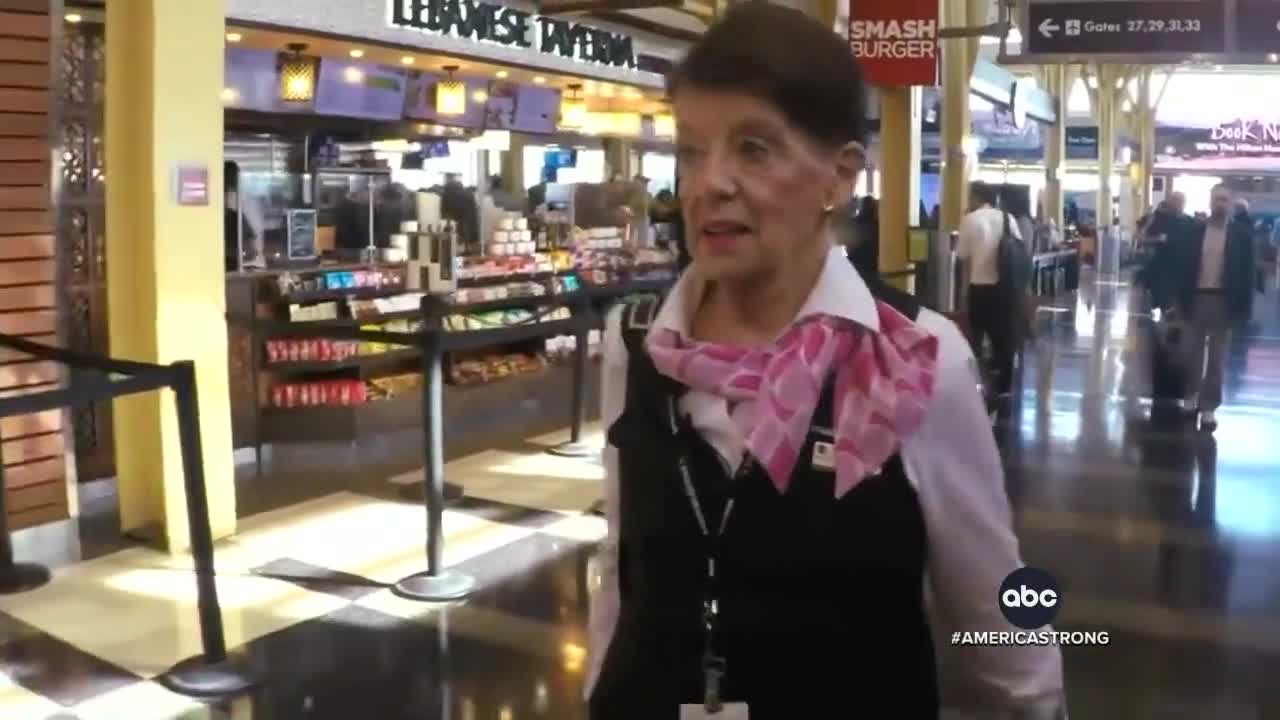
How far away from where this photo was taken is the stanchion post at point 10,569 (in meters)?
5.57

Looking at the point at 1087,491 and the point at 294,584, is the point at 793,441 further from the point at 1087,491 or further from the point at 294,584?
the point at 1087,491

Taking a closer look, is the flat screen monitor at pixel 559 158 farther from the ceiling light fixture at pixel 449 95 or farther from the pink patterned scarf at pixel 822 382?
the pink patterned scarf at pixel 822 382

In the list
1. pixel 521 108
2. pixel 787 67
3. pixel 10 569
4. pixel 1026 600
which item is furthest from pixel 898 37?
pixel 787 67

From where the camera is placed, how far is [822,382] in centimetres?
136

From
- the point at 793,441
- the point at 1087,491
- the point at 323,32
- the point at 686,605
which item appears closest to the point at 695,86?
the point at 793,441

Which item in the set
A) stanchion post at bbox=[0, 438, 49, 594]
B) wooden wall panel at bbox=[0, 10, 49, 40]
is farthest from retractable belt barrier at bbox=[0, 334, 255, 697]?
wooden wall panel at bbox=[0, 10, 49, 40]

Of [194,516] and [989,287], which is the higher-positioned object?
[989,287]

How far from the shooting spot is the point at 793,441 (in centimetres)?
133

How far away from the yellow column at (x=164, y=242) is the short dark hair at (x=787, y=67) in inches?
201

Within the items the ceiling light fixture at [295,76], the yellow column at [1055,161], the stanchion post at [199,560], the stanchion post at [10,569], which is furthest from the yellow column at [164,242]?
the yellow column at [1055,161]

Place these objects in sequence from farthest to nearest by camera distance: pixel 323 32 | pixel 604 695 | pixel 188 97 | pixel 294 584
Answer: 1. pixel 323 32
2. pixel 188 97
3. pixel 294 584
4. pixel 604 695

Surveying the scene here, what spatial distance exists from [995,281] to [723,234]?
976cm

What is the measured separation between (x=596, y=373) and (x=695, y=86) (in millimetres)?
9879

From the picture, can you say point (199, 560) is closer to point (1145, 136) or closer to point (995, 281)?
point (995, 281)
